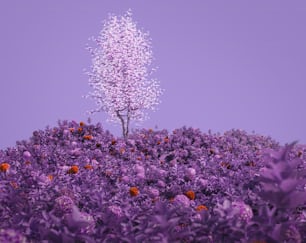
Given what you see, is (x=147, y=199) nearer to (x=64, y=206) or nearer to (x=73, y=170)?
(x=64, y=206)

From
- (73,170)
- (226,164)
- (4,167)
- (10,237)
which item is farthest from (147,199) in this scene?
(226,164)

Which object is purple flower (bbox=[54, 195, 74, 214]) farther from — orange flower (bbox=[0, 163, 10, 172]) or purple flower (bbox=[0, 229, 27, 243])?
orange flower (bbox=[0, 163, 10, 172])

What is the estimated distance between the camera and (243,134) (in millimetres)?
20547

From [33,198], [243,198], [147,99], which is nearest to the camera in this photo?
[33,198]

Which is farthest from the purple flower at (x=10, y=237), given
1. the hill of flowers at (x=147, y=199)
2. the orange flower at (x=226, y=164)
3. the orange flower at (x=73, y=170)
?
the orange flower at (x=226, y=164)

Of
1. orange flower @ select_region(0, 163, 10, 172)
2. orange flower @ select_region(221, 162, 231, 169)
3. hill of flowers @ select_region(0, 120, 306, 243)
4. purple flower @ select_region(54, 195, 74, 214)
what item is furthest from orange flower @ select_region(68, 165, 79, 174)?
orange flower @ select_region(221, 162, 231, 169)

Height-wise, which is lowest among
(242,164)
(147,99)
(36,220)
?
(36,220)

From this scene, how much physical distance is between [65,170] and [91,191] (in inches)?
57.2

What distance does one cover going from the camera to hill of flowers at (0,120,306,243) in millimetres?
2428

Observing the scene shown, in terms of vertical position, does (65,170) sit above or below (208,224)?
above

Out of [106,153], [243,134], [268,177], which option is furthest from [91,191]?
[243,134]

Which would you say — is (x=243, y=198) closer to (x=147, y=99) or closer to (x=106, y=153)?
(x=106, y=153)

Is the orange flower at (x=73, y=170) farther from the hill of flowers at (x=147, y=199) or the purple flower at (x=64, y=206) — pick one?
the purple flower at (x=64, y=206)

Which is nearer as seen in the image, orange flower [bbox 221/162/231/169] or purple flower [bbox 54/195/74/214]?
purple flower [bbox 54/195/74/214]
